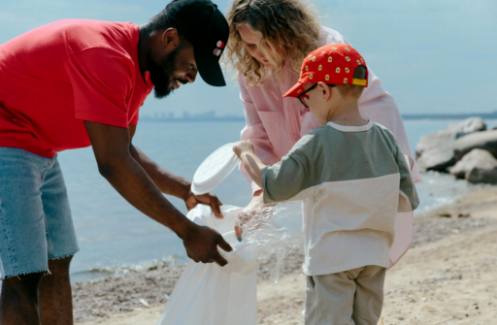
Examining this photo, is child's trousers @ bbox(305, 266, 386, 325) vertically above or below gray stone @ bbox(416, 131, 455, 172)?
above

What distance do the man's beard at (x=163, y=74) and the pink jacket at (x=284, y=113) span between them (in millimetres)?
744

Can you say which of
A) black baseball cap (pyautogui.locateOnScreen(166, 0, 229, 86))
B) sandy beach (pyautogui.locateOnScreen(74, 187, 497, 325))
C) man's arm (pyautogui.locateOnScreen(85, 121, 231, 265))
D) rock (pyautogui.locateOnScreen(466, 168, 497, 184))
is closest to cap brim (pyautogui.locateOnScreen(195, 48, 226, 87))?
black baseball cap (pyautogui.locateOnScreen(166, 0, 229, 86))

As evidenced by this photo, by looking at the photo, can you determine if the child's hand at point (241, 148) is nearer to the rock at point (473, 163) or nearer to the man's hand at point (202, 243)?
the man's hand at point (202, 243)

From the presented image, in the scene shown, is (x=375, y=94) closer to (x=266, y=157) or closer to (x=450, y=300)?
(x=266, y=157)

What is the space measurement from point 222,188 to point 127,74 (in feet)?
39.5

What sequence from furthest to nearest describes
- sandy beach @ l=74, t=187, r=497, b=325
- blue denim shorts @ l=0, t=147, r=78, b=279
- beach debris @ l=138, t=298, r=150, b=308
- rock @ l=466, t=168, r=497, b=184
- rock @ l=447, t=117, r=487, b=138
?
rock @ l=447, t=117, r=487, b=138
rock @ l=466, t=168, r=497, b=184
beach debris @ l=138, t=298, r=150, b=308
sandy beach @ l=74, t=187, r=497, b=325
blue denim shorts @ l=0, t=147, r=78, b=279

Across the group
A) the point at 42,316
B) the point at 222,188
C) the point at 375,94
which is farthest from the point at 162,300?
the point at 222,188

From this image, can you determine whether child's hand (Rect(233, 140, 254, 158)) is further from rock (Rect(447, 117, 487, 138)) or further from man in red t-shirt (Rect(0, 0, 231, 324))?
rock (Rect(447, 117, 487, 138))

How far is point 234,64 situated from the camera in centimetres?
416

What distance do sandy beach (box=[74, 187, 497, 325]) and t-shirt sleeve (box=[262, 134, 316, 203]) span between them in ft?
6.98

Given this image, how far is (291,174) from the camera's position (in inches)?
128

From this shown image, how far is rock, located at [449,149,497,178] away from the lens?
59.5 feet

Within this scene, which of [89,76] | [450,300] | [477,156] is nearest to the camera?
[89,76]

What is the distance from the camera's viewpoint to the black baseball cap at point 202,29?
11.3ft
